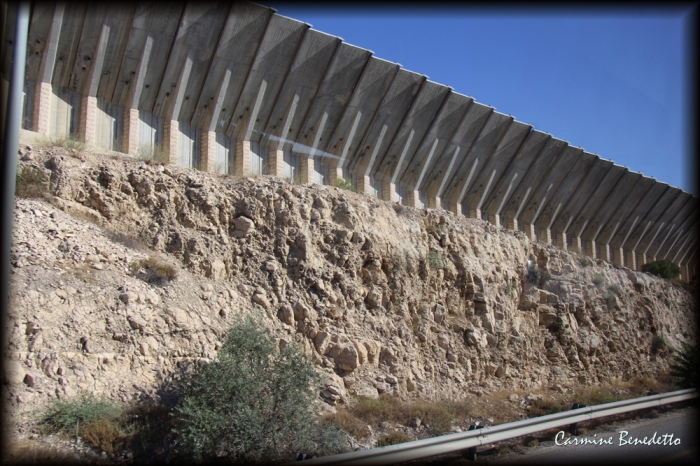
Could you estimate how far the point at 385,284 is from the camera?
539 inches

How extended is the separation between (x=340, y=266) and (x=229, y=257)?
98.8 inches

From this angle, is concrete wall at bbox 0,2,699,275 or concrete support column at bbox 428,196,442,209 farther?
concrete support column at bbox 428,196,442,209

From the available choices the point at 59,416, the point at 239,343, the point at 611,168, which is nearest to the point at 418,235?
the point at 239,343

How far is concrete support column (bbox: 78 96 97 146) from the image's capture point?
14.0 meters

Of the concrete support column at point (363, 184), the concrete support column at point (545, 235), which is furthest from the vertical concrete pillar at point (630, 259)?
the concrete support column at point (363, 184)

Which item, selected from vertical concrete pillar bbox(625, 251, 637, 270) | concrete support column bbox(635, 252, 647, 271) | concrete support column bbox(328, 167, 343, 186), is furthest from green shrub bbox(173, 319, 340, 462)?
concrete support column bbox(635, 252, 647, 271)

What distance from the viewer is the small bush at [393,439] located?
9773 millimetres

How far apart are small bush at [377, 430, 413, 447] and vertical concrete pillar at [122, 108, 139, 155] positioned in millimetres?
9226

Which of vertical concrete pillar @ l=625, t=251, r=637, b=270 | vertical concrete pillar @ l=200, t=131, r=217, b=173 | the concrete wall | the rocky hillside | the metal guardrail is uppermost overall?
the concrete wall

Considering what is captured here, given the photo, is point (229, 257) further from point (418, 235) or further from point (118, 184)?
point (418, 235)

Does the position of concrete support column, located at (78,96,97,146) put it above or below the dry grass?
above

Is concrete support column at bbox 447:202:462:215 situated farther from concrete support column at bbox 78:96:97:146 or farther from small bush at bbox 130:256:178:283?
small bush at bbox 130:256:178:283

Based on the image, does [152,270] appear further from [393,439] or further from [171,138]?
[171,138]

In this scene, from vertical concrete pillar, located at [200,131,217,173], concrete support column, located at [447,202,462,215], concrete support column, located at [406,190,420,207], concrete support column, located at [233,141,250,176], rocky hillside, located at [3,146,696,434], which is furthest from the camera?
concrete support column, located at [447,202,462,215]
